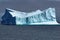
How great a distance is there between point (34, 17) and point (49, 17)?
56.0 inches

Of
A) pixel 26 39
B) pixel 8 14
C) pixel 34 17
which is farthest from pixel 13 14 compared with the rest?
pixel 26 39

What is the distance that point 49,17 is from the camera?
23.9 meters

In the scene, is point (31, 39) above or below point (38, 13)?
below

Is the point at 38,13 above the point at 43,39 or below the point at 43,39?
above

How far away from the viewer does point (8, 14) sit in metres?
24.3

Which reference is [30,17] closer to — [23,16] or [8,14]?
[23,16]

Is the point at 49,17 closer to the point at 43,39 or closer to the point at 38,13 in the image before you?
the point at 38,13

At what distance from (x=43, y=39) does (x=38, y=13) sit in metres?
12.9

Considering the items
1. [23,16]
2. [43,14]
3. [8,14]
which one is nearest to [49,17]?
[43,14]

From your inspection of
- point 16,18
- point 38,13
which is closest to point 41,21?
point 38,13

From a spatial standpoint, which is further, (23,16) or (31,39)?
(23,16)

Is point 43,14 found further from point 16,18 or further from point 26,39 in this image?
point 26,39

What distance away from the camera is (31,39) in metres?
11.5

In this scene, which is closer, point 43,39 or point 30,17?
point 43,39
